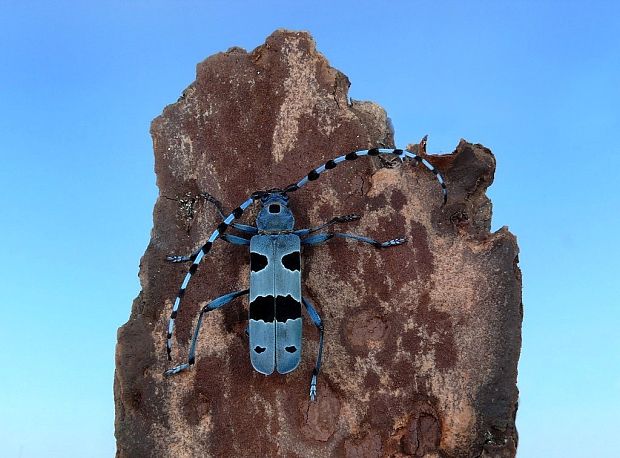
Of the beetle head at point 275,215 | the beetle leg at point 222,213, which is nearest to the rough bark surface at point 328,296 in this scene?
the beetle leg at point 222,213

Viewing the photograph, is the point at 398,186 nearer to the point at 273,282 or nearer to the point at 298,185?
the point at 298,185

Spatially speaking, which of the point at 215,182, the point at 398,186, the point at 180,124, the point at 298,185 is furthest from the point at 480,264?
the point at 180,124

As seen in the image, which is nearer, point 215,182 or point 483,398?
point 483,398

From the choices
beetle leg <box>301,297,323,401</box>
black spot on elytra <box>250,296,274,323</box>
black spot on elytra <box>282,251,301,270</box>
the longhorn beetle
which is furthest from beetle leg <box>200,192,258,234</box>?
beetle leg <box>301,297,323,401</box>

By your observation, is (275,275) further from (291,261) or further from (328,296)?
(328,296)

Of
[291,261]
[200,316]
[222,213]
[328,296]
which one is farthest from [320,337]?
[222,213]

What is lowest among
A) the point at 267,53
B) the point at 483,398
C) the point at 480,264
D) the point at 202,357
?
the point at 483,398

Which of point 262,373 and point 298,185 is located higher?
point 298,185
